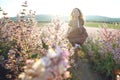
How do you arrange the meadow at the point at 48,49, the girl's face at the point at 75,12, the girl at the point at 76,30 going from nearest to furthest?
the meadow at the point at 48,49, the girl at the point at 76,30, the girl's face at the point at 75,12

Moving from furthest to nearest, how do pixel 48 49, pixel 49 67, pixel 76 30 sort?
1. pixel 76 30
2. pixel 48 49
3. pixel 49 67

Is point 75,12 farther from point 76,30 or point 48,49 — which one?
point 48,49

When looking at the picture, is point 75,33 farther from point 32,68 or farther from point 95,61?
point 32,68

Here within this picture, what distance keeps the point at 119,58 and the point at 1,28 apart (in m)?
2.66

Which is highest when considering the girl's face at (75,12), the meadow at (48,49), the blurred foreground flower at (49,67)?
the blurred foreground flower at (49,67)

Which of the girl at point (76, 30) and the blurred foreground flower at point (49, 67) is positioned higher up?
the blurred foreground flower at point (49, 67)

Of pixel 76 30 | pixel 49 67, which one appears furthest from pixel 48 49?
pixel 76 30

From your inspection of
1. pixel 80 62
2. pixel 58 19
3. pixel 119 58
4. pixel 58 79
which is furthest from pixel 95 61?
pixel 58 79

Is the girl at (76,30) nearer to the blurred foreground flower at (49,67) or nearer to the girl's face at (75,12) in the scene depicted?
the girl's face at (75,12)

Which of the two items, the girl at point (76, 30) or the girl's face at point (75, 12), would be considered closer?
the girl at point (76, 30)

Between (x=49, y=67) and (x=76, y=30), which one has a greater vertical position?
(x=49, y=67)

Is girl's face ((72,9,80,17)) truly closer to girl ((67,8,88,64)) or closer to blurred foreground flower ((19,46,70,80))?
girl ((67,8,88,64))

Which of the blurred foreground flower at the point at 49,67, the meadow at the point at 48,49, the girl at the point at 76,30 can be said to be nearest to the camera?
the blurred foreground flower at the point at 49,67

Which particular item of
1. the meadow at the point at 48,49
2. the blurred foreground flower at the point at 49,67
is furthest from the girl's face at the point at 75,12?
the blurred foreground flower at the point at 49,67
